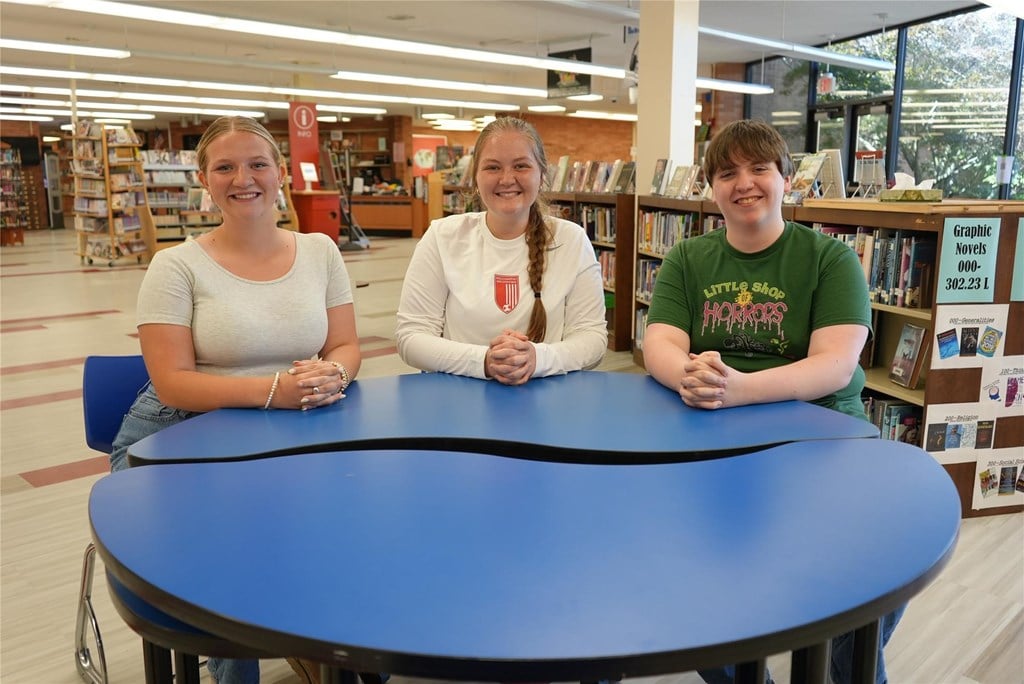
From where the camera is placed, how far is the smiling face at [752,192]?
6.31 feet

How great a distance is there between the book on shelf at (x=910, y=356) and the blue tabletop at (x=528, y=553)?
188 centimetres

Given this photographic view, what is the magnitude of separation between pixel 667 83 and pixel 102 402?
543 cm

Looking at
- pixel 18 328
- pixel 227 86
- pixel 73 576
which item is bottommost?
pixel 73 576

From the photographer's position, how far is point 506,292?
86.7 inches

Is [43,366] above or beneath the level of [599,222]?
beneath

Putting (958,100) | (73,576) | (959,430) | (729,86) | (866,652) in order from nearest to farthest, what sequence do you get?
1. (866,652)
2. (73,576)
3. (959,430)
4. (958,100)
5. (729,86)

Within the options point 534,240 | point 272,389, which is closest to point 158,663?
point 272,389

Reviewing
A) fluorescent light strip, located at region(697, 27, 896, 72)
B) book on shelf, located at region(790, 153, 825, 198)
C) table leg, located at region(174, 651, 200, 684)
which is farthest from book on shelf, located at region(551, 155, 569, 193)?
table leg, located at region(174, 651, 200, 684)

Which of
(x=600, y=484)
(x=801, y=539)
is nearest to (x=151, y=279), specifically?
(x=600, y=484)

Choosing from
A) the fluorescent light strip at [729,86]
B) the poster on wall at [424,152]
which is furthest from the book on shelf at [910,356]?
the poster on wall at [424,152]

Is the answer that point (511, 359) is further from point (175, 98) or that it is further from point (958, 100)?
point (175, 98)

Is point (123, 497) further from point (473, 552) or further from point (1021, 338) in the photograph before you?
point (1021, 338)

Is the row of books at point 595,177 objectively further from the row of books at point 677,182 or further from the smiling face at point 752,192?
the smiling face at point 752,192

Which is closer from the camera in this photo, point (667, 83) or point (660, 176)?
point (660, 176)
